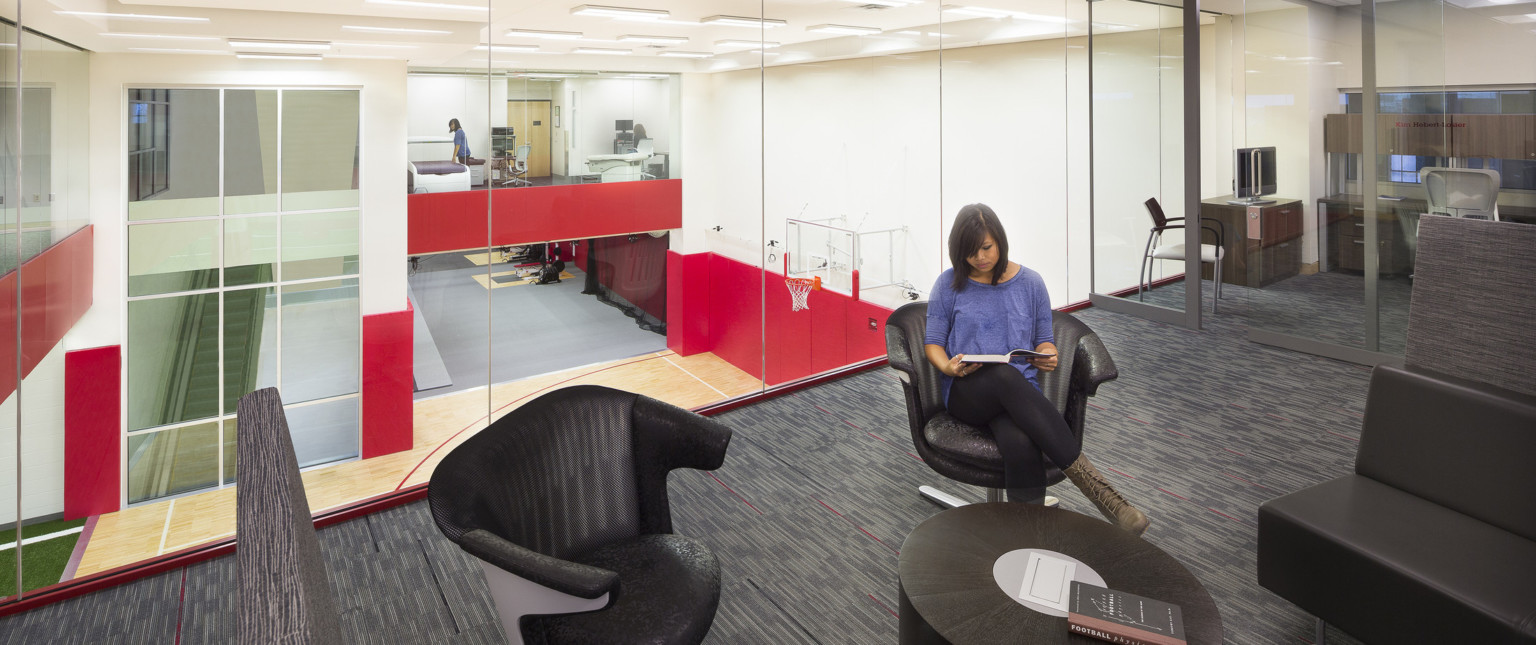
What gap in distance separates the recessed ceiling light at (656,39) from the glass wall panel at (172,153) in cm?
184

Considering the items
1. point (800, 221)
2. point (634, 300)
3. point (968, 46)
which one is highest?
point (968, 46)

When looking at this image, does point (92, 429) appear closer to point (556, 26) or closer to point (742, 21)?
point (556, 26)

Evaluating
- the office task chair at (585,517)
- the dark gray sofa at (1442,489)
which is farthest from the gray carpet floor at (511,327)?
the dark gray sofa at (1442,489)

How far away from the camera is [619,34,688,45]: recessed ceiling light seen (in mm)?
4171

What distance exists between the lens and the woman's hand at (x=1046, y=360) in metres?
3.04

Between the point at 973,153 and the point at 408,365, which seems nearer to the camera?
the point at 408,365

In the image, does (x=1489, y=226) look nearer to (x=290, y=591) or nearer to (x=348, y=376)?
(x=290, y=591)

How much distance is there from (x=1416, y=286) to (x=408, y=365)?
3731 millimetres

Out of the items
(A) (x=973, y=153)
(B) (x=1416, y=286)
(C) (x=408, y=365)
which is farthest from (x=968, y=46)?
(C) (x=408, y=365)

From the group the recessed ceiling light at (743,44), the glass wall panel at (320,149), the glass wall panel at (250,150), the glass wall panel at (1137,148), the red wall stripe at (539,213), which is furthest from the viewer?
the glass wall panel at (1137,148)

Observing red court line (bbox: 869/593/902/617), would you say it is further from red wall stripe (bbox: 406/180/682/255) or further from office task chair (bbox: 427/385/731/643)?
red wall stripe (bbox: 406/180/682/255)

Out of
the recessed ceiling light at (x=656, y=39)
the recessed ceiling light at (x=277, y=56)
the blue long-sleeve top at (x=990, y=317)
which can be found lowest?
the blue long-sleeve top at (x=990, y=317)

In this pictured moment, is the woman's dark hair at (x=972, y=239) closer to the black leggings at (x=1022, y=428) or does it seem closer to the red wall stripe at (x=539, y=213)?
the black leggings at (x=1022, y=428)

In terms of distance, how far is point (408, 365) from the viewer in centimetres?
343
